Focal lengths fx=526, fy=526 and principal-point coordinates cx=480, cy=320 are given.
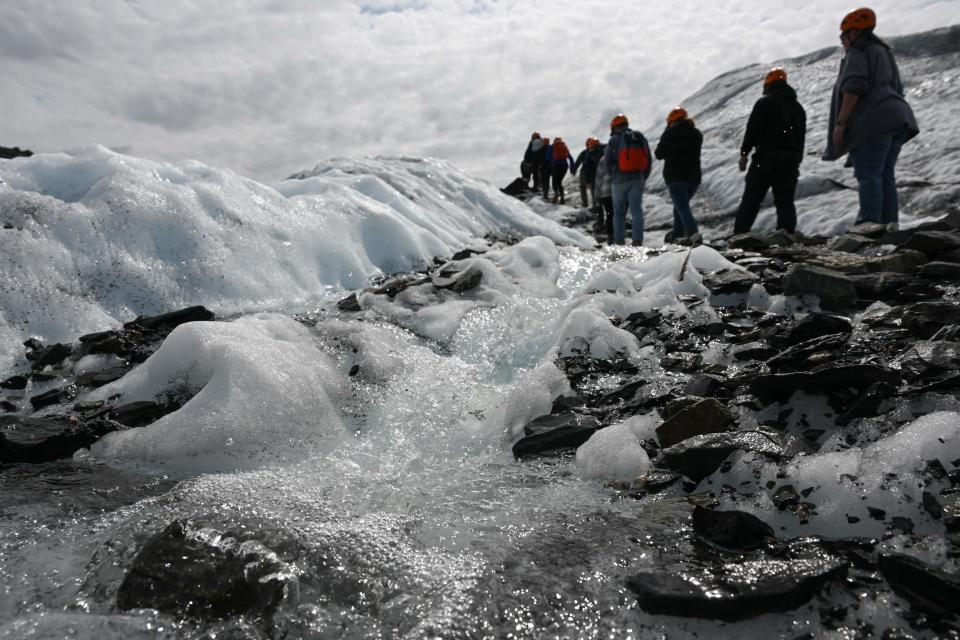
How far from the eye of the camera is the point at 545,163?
20.5 meters

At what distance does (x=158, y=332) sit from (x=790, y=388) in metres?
5.08

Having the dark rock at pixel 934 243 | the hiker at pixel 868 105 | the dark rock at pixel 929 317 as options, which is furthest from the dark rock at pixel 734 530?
the hiker at pixel 868 105

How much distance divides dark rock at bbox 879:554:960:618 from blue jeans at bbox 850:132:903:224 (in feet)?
19.2

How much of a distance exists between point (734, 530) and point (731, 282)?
2997 mm

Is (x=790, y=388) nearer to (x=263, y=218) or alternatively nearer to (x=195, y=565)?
(x=195, y=565)

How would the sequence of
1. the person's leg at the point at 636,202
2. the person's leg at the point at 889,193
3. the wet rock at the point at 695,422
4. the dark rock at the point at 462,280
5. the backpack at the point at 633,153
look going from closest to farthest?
the wet rock at the point at 695,422, the dark rock at the point at 462,280, the person's leg at the point at 889,193, the backpack at the point at 633,153, the person's leg at the point at 636,202

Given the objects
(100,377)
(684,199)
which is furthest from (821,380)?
(684,199)

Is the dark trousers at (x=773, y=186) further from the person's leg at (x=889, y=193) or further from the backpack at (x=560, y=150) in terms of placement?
the backpack at (x=560, y=150)

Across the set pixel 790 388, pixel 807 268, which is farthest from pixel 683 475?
pixel 807 268

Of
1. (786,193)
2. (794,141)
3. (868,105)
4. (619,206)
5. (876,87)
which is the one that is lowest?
(786,193)

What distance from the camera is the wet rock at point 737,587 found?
1.60 m

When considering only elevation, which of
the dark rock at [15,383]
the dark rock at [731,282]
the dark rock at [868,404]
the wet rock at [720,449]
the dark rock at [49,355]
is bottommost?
the wet rock at [720,449]

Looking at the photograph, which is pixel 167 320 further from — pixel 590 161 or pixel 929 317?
pixel 590 161

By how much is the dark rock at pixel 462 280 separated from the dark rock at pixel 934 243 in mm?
3990
